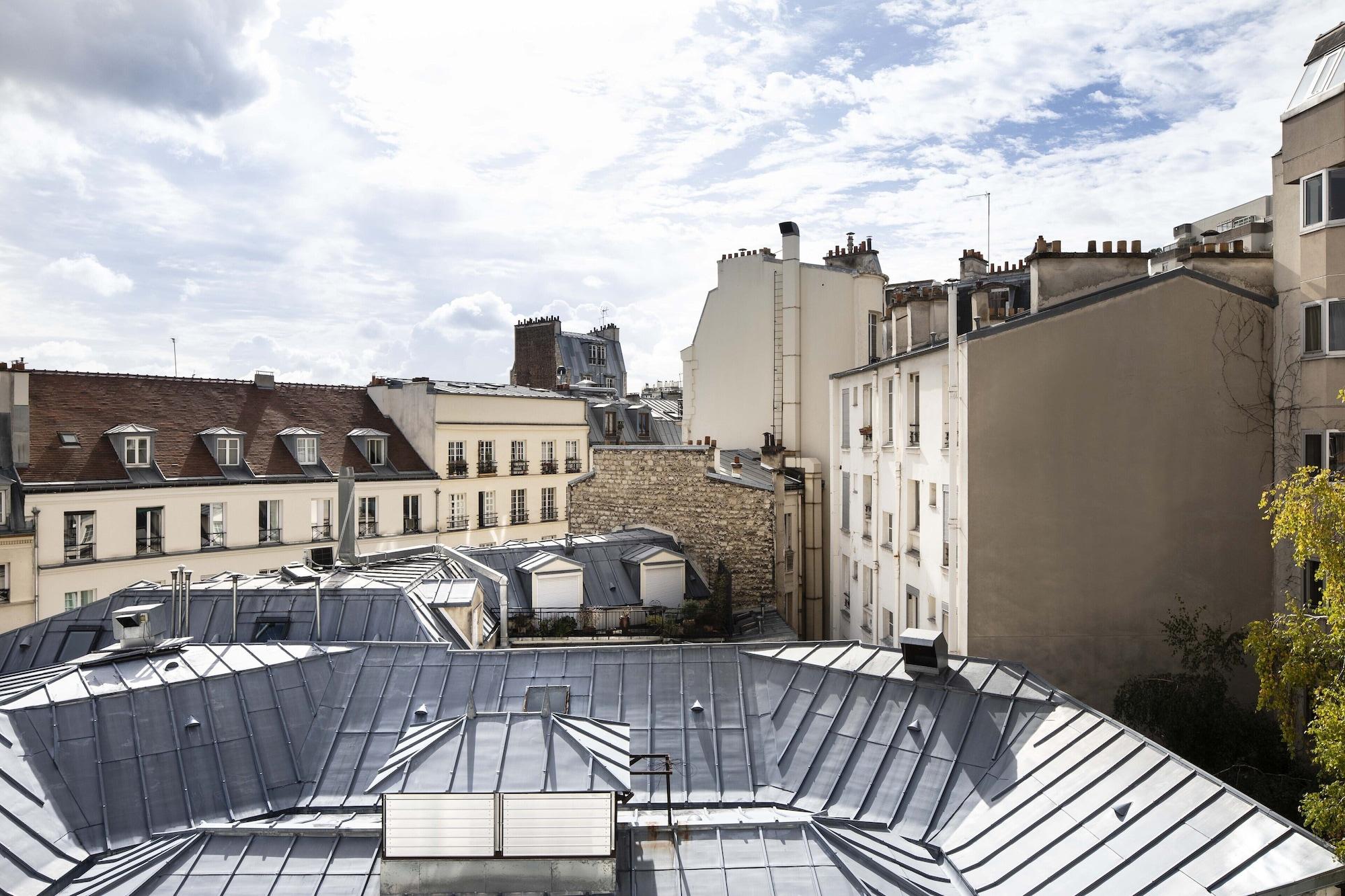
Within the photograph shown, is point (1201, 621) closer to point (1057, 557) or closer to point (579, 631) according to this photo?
Answer: point (1057, 557)

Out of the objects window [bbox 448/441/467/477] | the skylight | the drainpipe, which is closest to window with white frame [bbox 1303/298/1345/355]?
the skylight

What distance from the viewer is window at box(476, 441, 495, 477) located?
3791cm

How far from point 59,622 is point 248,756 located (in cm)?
694

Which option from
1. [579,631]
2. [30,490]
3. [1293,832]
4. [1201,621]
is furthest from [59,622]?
[1201,621]

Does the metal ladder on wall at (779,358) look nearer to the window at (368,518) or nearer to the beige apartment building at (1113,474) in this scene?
the beige apartment building at (1113,474)

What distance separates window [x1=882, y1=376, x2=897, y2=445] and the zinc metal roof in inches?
289

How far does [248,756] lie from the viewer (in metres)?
11.5

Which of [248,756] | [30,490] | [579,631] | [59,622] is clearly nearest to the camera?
[248,756]

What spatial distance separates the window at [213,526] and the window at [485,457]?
416 inches

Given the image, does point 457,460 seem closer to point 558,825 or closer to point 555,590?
point 555,590

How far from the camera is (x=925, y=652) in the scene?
12359mm

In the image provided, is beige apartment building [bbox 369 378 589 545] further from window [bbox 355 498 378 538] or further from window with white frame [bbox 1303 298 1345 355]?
window with white frame [bbox 1303 298 1345 355]

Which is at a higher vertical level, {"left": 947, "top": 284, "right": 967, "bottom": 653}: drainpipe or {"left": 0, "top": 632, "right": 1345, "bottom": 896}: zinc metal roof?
{"left": 947, "top": 284, "right": 967, "bottom": 653}: drainpipe

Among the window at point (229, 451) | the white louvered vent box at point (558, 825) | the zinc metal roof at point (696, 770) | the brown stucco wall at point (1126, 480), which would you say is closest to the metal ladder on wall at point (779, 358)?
the brown stucco wall at point (1126, 480)
